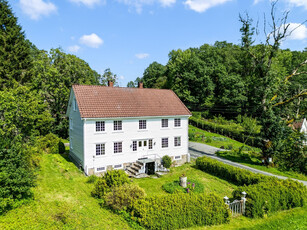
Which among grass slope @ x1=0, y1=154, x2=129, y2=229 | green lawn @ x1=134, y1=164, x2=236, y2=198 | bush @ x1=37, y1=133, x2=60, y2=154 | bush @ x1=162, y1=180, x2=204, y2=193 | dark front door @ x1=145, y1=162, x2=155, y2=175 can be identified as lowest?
green lawn @ x1=134, y1=164, x2=236, y2=198

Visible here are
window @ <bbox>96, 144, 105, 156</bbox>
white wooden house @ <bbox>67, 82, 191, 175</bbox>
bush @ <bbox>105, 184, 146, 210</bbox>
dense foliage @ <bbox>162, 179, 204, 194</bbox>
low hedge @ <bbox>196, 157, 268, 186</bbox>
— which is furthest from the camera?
window @ <bbox>96, 144, 105, 156</bbox>

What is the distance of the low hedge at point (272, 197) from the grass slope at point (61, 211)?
347 inches

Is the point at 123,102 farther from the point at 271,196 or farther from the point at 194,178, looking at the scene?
the point at 271,196

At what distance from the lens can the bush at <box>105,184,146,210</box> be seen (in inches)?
536

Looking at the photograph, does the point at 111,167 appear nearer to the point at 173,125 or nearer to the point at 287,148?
the point at 173,125

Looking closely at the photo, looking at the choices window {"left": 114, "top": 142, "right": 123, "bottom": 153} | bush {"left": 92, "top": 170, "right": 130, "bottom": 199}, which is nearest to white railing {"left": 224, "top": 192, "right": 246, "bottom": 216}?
bush {"left": 92, "top": 170, "right": 130, "bottom": 199}

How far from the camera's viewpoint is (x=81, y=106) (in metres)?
23.1

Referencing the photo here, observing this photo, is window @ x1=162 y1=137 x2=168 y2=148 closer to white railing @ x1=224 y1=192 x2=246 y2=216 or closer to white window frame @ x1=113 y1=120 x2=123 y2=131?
white window frame @ x1=113 y1=120 x2=123 y2=131

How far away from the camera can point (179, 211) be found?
12.3 metres

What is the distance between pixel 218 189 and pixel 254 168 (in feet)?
30.9

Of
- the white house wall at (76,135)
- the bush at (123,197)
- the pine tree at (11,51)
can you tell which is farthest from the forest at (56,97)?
the bush at (123,197)

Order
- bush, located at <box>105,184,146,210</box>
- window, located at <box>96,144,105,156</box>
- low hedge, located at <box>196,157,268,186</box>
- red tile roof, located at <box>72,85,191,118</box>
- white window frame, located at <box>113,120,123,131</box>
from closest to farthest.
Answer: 1. bush, located at <box>105,184,146,210</box>
2. low hedge, located at <box>196,157,268,186</box>
3. window, located at <box>96,144,105,156</box>
4. red tile roof, located at <box>72,85,191,118</box>
5. white window frame, located at <box>113,120,123,131</box>

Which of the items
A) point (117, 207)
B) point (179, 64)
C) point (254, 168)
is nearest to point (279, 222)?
point (117, 207)

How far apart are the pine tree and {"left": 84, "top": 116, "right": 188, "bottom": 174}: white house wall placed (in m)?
18.4
